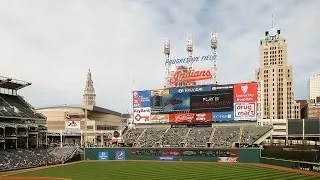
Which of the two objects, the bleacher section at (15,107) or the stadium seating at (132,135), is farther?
the stadium seating at (132,135)

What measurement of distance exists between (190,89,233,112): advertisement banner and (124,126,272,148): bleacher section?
4.11 m

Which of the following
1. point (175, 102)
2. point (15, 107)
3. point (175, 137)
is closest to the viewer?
point (175, 102)

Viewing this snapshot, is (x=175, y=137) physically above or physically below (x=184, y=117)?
below

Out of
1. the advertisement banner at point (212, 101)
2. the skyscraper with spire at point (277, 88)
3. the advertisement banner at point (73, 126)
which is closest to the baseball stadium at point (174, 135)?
the advertisement banner at point (212, 101)

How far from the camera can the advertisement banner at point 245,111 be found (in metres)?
69.2

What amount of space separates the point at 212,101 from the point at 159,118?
450 inches

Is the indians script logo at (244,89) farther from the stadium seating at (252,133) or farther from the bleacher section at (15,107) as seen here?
the bleacher section at (15,107)

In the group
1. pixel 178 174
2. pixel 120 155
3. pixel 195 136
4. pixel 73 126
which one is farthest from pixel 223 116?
pixel 73 126

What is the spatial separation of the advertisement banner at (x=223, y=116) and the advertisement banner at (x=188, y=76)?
6.62 m

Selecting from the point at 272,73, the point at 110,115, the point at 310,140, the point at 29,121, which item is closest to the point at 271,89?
the point at 272,73

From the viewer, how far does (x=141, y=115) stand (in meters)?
80.4

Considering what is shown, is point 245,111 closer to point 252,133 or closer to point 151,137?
point 252,133

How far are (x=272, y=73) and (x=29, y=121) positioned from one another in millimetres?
102909

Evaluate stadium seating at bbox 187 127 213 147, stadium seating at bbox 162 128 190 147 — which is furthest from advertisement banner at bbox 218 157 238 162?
stadium seating at bbox 162 128 190 147
